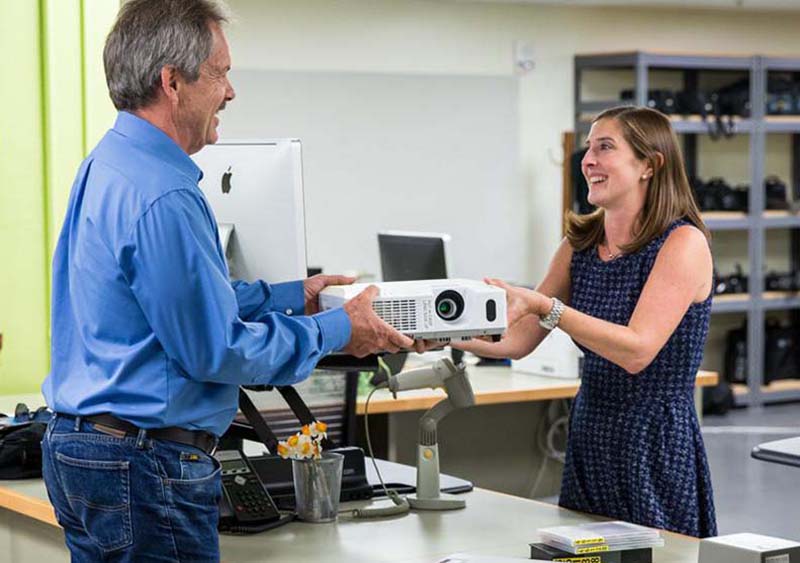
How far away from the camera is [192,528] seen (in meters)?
2.11

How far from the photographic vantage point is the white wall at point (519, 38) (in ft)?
25.2

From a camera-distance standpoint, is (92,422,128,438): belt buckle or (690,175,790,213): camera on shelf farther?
(690,175,790,213): camera on shelf

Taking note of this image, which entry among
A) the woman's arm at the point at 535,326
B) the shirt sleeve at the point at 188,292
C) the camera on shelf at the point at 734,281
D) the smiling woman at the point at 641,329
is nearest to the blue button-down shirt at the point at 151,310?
the shirt sleeve at the point at 188,292

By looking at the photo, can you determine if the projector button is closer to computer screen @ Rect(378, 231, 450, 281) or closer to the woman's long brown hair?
the woman's long brown hair

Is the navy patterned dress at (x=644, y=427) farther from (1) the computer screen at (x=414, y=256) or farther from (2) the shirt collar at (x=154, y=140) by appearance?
(1) the computer screen at (x=414, y=256)

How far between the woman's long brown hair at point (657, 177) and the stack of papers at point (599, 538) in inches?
29.5

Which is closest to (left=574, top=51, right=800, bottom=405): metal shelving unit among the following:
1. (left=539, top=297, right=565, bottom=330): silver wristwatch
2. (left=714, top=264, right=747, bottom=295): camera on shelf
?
(left=714, top=264, right=747, bottom=295): camera on shelf

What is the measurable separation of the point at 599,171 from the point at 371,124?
508 centimetres

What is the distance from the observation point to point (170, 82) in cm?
209

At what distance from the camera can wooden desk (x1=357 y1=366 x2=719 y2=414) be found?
444 cm

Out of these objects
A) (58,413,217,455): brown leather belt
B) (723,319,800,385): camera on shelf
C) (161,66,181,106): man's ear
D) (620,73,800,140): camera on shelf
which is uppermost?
(620,73,800,140): camera on shelf

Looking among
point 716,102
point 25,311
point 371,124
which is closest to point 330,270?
point 371,124

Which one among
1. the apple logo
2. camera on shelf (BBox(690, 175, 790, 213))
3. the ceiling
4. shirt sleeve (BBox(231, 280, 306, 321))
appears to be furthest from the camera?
camera on shelf (BBox(690, 175, 790, 213))

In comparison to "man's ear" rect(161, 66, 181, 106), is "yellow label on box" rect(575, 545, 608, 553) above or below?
below
